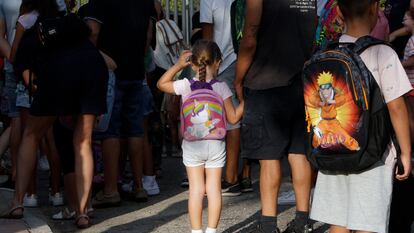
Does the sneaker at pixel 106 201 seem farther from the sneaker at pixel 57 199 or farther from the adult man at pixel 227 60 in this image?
the adult man at pixel 227 60

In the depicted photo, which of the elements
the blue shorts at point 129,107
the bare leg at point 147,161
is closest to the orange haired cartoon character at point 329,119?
the blue shorts at point 129,107

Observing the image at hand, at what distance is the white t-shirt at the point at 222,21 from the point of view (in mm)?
9195

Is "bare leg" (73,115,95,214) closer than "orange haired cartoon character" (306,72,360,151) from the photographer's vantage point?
No

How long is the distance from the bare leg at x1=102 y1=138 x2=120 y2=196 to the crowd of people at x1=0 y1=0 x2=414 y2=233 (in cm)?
1

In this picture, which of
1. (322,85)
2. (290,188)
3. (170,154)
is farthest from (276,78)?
(170,154)

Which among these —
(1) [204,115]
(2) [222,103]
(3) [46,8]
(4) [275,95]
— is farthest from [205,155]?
(3) [46,8]

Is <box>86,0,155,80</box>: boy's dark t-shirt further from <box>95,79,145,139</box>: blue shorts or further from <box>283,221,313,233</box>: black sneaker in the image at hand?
<box>283,221,313,233</box>: black sneaker

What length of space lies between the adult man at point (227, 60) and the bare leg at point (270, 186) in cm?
215

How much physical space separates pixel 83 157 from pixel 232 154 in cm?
186

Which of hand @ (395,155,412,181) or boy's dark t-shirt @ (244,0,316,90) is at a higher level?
boy's dark t-shirt @ (244,0,316,90)

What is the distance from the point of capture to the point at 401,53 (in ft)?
28.0

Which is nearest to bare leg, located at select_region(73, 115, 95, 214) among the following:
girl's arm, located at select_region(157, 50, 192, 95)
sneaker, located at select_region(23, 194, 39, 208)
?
girl's arm, located at select_region(157, 50, 192, 95)

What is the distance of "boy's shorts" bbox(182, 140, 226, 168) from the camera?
6727 millimetres

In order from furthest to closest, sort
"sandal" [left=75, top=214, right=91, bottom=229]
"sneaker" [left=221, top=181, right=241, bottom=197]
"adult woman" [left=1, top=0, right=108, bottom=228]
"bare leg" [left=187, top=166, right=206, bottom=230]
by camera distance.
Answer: "sneaker" [left=221, top=181, right=241, bottom=197] → "sandal" [left=75, top=214, right=91, bottom=229] → "adult woman" [left=1, top=0, right=108, bottom=228] → "bare leg" [left=187, top=166, right=206, bottom=230]
